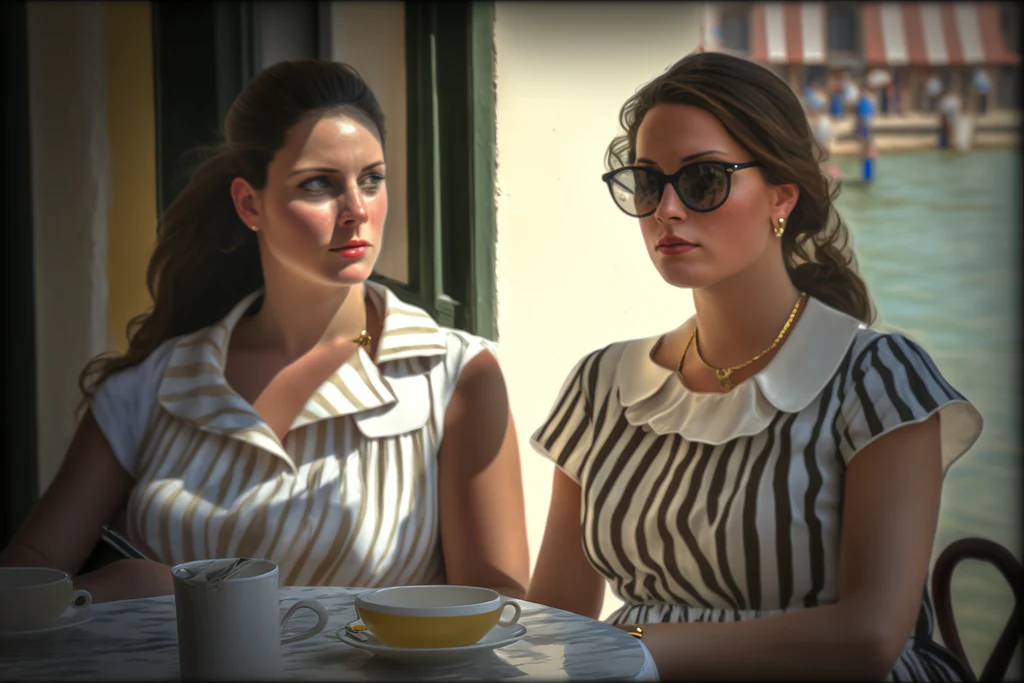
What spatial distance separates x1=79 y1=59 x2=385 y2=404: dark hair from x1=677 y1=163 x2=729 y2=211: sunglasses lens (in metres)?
0.76

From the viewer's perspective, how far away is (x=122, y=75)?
306 cm

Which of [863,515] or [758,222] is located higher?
[758,222]

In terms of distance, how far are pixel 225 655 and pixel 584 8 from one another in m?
1.69

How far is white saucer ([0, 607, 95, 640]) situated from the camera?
160 centimetres

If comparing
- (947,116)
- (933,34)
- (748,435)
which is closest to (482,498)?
(748,435)

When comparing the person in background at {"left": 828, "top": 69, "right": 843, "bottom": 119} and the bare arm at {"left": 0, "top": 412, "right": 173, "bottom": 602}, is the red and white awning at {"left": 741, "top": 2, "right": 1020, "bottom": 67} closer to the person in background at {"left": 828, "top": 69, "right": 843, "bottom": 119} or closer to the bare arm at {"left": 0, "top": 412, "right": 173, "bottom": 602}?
the person in background at {"left": 828, "top": 69, "right": 843, "bottom": 119}

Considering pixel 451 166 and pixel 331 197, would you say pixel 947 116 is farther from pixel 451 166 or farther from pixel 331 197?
pixel 331 197

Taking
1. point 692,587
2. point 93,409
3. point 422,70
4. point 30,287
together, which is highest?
point 422,70

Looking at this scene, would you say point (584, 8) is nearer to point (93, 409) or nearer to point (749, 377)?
point (749, 377)

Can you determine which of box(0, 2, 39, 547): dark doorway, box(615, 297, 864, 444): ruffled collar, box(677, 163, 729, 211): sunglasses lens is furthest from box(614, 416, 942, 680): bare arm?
box(0, 2, 39, 547): dark doorway

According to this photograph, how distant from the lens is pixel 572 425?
229cm

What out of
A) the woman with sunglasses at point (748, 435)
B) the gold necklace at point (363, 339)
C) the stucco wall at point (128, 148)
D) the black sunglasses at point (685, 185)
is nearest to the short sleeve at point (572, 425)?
the woman with sunglasses at point (748, 435)

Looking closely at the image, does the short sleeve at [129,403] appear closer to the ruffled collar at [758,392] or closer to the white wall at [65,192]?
the white wall at [65,192]

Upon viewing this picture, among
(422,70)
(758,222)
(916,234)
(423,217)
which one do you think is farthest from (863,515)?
(422,70)
